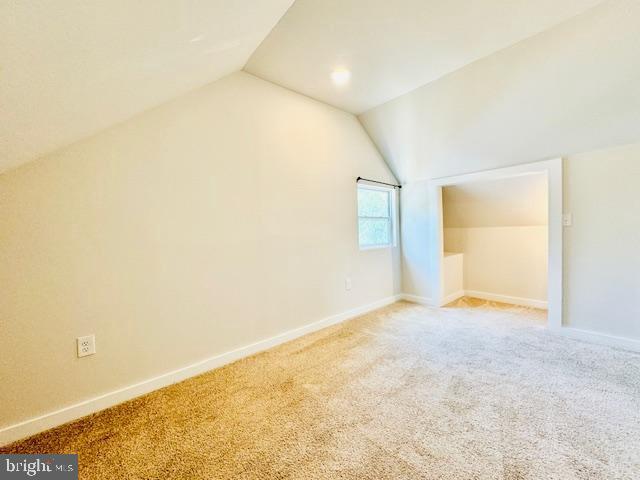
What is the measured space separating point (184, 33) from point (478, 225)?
4213mm

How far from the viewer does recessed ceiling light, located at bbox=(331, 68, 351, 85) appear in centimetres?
227

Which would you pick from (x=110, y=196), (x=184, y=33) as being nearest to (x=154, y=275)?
(x=110, y=196)

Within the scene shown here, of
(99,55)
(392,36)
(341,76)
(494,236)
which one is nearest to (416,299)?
(494,236)

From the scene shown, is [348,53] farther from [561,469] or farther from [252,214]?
[561,469]

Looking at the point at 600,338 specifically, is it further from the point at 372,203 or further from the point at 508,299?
the point at 372,203

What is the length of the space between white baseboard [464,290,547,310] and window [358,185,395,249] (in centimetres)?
159

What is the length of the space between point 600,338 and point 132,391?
374 centimetres

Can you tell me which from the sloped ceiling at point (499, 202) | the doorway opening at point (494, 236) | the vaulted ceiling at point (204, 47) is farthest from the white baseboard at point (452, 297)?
the vaulted ceiling at point (204, 47)

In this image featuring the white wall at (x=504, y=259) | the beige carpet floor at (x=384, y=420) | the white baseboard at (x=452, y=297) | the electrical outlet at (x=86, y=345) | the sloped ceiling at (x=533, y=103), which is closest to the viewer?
the beige carpet floor at (x=384, y=420)

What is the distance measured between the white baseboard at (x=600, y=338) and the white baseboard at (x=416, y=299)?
1.28 meters

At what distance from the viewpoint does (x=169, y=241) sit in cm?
189

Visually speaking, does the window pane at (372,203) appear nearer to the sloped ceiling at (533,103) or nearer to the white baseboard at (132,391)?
the sloped ceiling at (533,103)

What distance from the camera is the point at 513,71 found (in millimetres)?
2076

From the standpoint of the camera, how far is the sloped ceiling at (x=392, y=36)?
1598 mm
